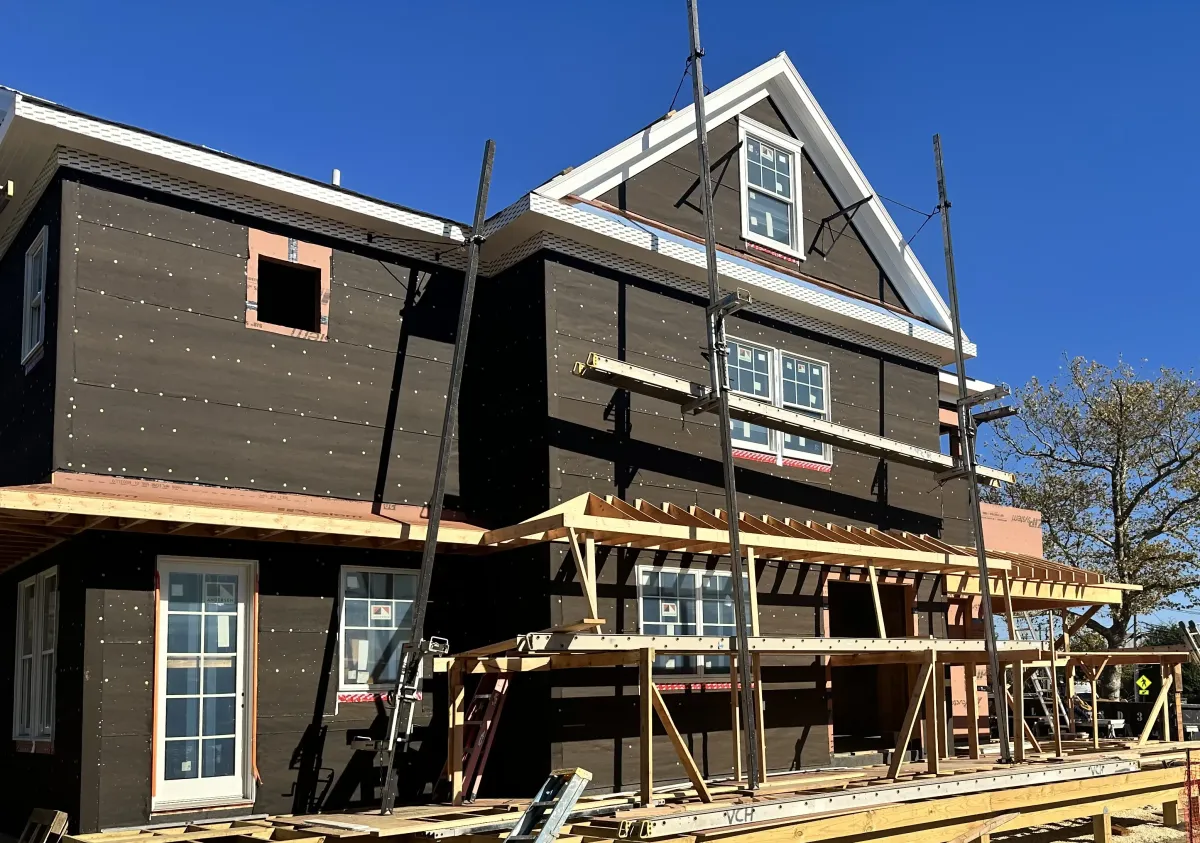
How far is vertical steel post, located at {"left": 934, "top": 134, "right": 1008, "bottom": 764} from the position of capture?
43.7 ft

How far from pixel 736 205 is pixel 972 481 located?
4.70 m

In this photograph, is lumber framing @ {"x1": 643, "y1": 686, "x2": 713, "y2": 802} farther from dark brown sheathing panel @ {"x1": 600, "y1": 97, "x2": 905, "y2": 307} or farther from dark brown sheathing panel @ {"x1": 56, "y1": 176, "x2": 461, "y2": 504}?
dark brown sheathing panel @ {"x1": 600, "y1": 97, "x2": 905, "y2": 307}

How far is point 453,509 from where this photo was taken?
A: 13297 millimetres

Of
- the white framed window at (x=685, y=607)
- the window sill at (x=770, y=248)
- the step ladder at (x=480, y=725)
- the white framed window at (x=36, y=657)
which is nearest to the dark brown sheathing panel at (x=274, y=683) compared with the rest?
the white framed window at (x=36, y=657)

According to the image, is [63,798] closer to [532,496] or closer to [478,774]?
[478,774]

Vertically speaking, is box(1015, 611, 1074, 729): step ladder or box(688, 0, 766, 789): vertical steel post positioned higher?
box(688, 0, 766, 789): vertical steel post

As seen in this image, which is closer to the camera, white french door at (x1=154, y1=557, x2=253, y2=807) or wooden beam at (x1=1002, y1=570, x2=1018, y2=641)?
white french door at (x1=154, y1=557, x2=253, y2=807)

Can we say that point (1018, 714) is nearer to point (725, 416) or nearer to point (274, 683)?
point (725, 416)

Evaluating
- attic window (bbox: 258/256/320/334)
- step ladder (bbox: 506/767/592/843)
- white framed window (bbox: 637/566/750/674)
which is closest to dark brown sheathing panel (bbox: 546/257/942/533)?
white framed window (bbox: 637/566/750/674)

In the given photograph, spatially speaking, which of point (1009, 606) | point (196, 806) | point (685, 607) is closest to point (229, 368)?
point (196, 806)

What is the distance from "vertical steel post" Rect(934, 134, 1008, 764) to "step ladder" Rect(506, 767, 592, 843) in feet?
20.7

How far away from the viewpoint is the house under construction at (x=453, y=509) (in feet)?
34.9

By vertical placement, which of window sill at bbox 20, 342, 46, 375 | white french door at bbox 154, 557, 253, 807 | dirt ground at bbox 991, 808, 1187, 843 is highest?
window sill at bbox 20, 342, 46, 375

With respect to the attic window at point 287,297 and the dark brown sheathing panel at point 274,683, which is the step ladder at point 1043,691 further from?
the attic window at point 287,297
